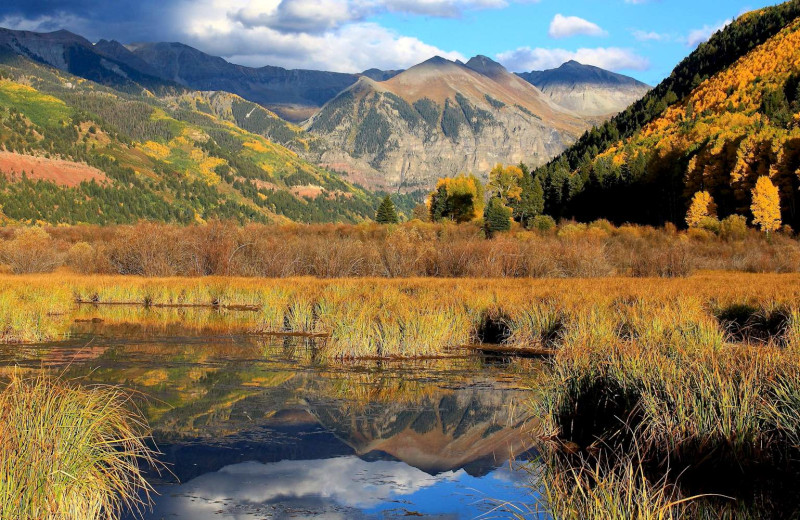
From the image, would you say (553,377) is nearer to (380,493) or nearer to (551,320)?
(380,493)

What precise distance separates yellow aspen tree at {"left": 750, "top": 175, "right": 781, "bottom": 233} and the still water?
Result: 204 feet

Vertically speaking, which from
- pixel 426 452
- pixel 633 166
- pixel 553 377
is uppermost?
pixel 633 166

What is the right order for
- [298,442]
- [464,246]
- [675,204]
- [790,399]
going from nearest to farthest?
[790,399] → [298,442] → [464,246] → [675,204]

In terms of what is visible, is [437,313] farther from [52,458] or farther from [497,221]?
[497,221]

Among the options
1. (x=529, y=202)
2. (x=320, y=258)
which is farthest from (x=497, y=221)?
(x=320, y=258)

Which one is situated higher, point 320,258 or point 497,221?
point 497,221

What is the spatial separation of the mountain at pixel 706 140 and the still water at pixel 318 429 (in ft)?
233

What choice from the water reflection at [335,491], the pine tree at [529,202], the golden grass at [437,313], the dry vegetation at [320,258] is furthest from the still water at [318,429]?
the pine tree at [529,202]

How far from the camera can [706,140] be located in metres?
98.2

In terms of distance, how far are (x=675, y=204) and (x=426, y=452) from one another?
91917 millimetres

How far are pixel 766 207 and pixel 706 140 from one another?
2750 centimetres

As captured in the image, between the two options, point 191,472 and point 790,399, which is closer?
point 790,399

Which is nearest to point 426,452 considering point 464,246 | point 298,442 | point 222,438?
point 298,442

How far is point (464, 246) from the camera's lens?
4647 centimetres
